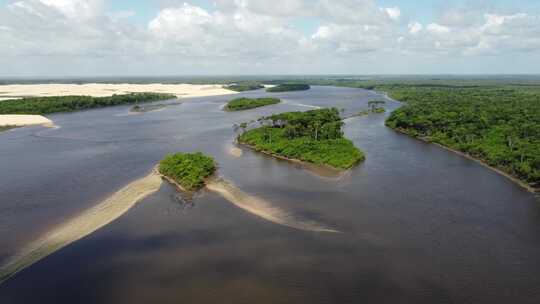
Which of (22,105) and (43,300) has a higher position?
(22,105)

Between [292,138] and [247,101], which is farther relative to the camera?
[247,101]

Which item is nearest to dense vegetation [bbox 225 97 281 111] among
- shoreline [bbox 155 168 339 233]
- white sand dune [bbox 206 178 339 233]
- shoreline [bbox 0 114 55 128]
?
shoreline [bbox 0 114 55 128]

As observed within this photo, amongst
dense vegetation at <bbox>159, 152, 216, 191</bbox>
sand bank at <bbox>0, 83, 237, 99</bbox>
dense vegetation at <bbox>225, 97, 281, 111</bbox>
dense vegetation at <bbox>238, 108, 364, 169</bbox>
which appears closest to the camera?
dense vegetation at <bbox>159, 152, 216, 191</bbox>

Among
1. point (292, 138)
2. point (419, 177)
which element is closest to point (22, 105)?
point (292, 138)

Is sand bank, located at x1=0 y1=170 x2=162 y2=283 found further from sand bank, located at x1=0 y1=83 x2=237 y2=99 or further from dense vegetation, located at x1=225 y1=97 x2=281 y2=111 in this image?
sand bank, located at x1=0 y1=83 x2=237 y2=99

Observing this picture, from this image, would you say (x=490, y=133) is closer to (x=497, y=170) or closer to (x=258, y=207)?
(x=497, y=170)

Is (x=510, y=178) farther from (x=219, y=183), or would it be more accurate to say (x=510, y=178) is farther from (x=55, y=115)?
(x=55, y=115)

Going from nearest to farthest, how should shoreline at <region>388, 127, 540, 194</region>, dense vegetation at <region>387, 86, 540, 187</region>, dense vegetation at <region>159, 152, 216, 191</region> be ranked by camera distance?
shoreline at <region>388, 127, 540, 194</region> < dense vegetation at <region>159, 152, 216, 191</region> < dense vegetation at <region>387, 86, 540, 187</region>
